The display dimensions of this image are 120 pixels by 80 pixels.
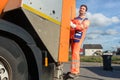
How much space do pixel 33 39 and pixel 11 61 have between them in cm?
57

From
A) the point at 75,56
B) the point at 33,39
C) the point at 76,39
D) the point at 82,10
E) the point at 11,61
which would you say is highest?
the point at 82,10

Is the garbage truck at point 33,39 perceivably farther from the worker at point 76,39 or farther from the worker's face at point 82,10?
the worker's face at point 82,10

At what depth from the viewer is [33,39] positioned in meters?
4.81

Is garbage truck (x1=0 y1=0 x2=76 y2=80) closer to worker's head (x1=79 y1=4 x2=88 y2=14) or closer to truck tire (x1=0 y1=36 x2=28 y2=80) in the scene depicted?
truck tire (x1=0 y1=36 x2=28 y2=80)

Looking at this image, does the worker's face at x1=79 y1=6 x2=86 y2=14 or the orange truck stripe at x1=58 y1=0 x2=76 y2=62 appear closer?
the orange truck stripe at x1=58 y1=0 x2=76 y2=62

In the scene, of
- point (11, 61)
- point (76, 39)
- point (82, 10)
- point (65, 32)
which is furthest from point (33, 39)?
point (82, 10)

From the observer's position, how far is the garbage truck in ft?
14.5

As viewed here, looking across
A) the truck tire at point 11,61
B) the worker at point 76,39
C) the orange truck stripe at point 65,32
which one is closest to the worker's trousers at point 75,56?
the worker at point 76,39

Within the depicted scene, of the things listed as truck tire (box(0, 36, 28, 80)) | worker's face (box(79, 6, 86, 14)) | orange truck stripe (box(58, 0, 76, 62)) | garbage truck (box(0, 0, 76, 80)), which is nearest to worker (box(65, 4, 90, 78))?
worker's face (box(79, 6, 86, 14))

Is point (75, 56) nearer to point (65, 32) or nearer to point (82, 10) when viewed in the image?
point (65, 32)

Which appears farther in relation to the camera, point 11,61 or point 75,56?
point 75,56

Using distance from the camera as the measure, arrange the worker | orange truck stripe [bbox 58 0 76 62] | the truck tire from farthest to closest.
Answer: the worker
orange truck stripe [bbox 58 0 76 62]
the truck tire

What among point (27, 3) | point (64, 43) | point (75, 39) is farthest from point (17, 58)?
point (75, 39)

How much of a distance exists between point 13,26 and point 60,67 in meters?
1.43
